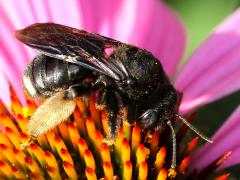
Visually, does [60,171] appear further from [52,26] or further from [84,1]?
[84,1]

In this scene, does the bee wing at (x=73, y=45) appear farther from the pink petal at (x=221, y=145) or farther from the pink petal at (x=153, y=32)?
the pink petal at (x=153, y=32)

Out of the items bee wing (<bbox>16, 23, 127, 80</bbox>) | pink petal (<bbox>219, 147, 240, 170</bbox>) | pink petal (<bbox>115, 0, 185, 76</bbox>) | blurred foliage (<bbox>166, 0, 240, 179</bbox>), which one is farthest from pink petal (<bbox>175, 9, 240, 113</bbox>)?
bee wing (<bbox>16, 23, 127, 80</bbox>)

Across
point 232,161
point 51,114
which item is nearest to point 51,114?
point 51,114

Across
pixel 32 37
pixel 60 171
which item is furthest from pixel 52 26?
pixel 60 171

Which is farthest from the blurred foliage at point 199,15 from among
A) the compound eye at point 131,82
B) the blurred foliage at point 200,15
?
the compound eye at point 131,82

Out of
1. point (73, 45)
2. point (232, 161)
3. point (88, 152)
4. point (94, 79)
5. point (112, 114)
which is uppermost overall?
point (73, 45)

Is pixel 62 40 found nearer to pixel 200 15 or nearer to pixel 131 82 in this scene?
pixel 131 82
